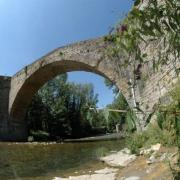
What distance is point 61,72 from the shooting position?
17938 millimetres

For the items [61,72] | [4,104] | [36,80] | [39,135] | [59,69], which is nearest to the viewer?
[59,69]

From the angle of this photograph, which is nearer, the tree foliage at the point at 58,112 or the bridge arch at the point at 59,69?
the bridge arch at the point at 59,69

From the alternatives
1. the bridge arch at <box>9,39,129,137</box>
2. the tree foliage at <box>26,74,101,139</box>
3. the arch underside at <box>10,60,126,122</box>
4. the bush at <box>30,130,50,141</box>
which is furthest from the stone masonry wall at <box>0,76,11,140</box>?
the tree foliage at <box>26,74,101,139</box>

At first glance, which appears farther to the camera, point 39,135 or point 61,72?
point 39,135

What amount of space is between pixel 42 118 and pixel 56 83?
577 centimetres

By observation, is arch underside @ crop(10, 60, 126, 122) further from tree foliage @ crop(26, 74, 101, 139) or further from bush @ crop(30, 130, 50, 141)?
tree foliage @ crop(26, 74, 101, 139)

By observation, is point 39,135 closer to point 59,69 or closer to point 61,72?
point 61,72

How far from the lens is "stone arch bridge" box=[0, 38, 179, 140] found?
9219mm

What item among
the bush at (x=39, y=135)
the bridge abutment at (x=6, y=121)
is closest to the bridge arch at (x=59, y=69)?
the bridge abutment at (x=6, y=121)

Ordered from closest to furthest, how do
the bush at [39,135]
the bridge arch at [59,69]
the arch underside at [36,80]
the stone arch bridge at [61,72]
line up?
1. the stone arch bridge at [61,72]
2. the bridge arch at [59,69]
3. the arch underside at [36,80]
4. the bush at [39,135]

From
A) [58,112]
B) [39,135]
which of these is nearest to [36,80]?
[39,135]

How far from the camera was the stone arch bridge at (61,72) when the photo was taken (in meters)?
9.22

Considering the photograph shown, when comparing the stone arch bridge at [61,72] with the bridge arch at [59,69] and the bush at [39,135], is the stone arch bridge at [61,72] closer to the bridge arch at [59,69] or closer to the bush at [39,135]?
the bridge arch at [59,69]

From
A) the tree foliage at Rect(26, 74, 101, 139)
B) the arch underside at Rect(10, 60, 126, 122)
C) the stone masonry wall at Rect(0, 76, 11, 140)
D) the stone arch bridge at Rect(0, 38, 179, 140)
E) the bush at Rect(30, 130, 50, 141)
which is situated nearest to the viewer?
the stone arch bridge at Rect(0, 38, 179, 140)
